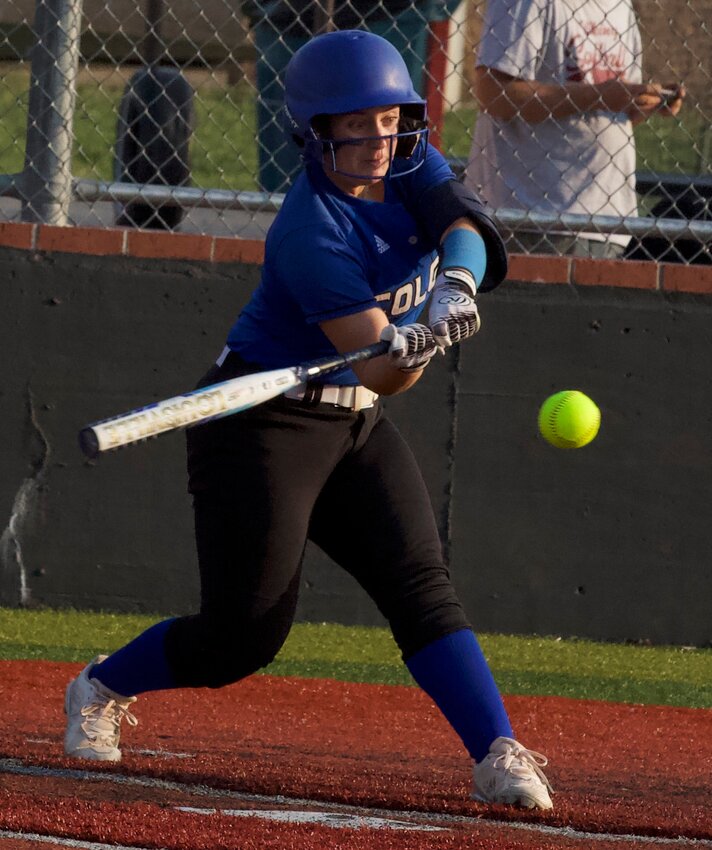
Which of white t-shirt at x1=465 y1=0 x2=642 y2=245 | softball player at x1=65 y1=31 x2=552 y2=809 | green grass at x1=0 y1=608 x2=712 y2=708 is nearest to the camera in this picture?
softball player at x1=65 y1=31 x2=552 y2=809

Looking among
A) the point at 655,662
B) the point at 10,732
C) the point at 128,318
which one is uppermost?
the point at 128,318

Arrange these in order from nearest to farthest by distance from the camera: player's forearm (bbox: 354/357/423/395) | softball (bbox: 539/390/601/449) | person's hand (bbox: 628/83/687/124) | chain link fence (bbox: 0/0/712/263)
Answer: player's forearm (bbox: 354/357/423/395)
softball (bbox: 539/390/601/449)
person's hand (bbox: 628/83/687/124)
chain link fence (bbox: 0/0/712/263)

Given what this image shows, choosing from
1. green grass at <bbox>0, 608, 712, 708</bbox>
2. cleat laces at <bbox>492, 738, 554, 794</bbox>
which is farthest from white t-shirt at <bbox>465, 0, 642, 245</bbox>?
cleat laces at <bbox>492, 738, 554, 794</bbox>

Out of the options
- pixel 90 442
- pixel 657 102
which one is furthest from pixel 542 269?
pixel 90 442

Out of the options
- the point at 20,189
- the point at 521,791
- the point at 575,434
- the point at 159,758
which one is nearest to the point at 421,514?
the point at 521,791

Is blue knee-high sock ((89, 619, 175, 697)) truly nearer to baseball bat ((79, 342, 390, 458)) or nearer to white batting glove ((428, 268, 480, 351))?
baseball bat ((79, 342, 390, 458))

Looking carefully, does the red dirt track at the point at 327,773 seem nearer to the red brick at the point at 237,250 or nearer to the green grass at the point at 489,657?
the green grass at the point at 489,657

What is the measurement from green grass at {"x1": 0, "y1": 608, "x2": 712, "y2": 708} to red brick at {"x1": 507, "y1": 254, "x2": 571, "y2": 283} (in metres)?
1.50

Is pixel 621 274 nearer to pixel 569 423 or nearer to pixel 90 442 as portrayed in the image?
pixel 569 423

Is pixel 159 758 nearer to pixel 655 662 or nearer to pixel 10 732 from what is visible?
pixel 10 732

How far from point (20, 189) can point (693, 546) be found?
3.18 m

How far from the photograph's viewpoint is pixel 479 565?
623cm

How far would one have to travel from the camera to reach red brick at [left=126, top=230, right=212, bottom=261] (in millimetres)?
6207

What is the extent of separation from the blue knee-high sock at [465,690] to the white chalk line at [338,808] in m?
0.21
